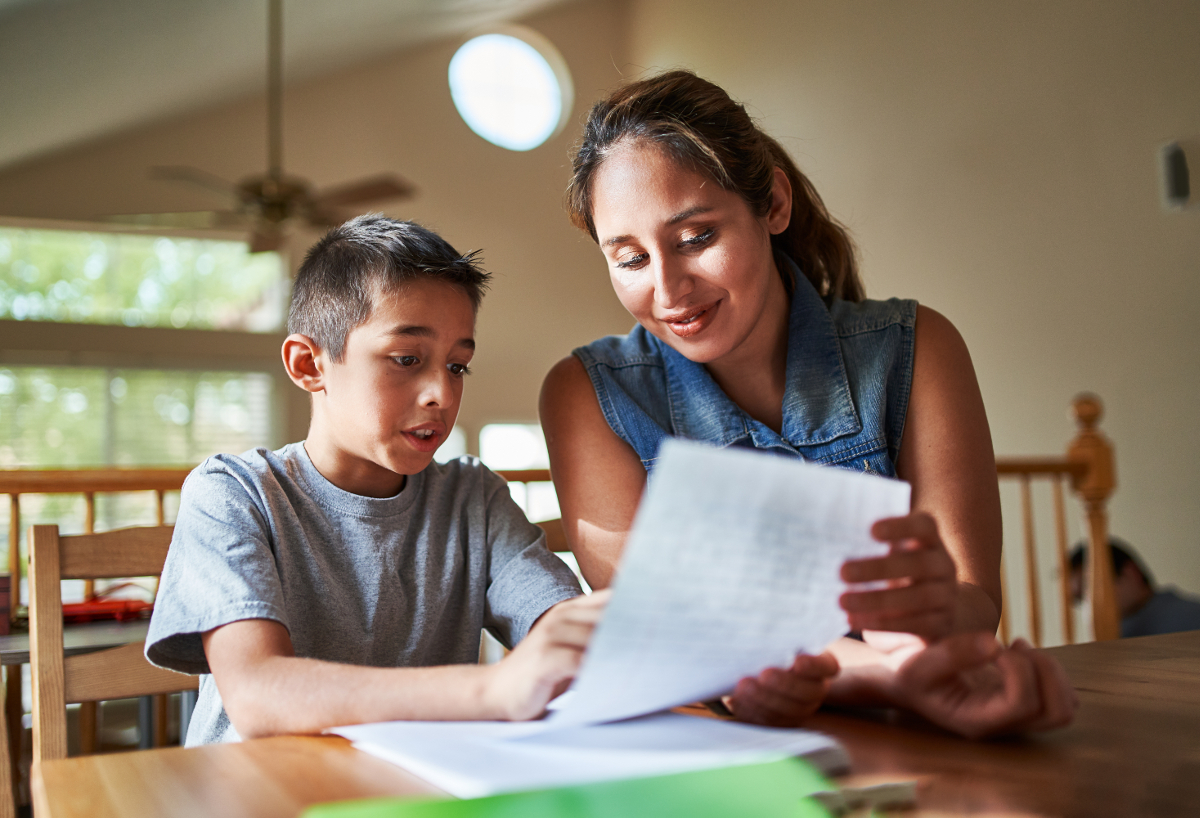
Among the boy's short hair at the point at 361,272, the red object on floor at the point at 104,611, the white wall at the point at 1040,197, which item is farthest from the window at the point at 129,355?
the boy's short hair at the point at 361,272

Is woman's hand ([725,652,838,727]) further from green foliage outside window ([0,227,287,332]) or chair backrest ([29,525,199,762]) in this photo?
green foliage outside window ([0,227,287,332])

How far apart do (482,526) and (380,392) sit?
19 cm

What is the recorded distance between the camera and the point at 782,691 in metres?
0.60

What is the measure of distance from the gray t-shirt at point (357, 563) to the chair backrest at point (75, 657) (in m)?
0.08

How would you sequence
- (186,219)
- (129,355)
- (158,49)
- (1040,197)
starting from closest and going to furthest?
(1040,197) → (158,49) → (186,219) → (129,355)

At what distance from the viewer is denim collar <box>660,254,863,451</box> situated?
41.3 inches

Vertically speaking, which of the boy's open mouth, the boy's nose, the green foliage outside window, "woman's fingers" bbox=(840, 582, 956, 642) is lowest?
"woman's fingers" bbox=(840, 582, 956, 642)

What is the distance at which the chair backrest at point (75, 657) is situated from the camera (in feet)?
2.94

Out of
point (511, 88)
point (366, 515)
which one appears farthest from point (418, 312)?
point (511, 88)

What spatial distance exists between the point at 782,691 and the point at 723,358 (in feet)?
1.97

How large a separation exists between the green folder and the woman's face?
62 cm

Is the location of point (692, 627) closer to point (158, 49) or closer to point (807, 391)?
point (807, 391)

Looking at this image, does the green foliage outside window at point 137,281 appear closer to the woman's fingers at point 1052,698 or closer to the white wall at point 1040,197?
the white wall at point 1040,197

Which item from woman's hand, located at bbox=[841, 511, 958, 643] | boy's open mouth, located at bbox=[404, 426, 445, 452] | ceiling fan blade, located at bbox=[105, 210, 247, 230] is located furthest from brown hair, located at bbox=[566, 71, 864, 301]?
ceiling fan blade, located at bbox=[105, 210, 247, 230]
